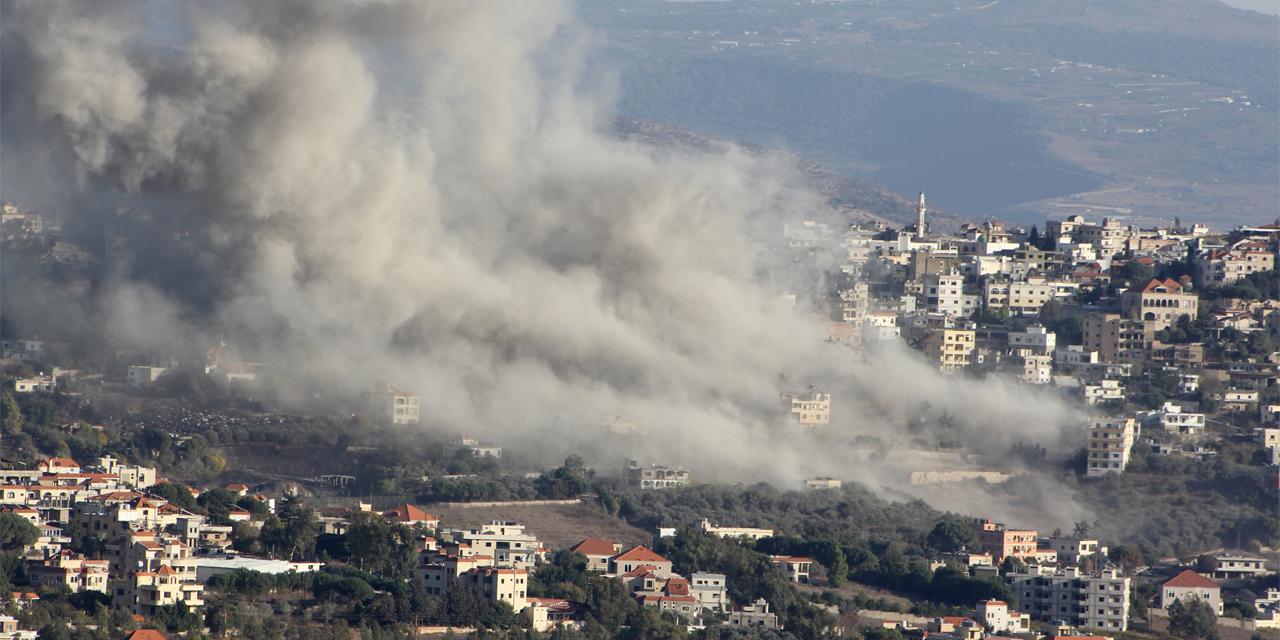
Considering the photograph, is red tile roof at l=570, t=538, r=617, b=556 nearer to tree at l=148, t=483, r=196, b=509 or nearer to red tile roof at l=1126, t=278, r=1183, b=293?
tree at l=148, t=483, r=196, b=509

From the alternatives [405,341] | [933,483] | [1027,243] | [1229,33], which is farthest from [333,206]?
[1229,33]

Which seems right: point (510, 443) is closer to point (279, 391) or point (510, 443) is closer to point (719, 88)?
point (279, 391)

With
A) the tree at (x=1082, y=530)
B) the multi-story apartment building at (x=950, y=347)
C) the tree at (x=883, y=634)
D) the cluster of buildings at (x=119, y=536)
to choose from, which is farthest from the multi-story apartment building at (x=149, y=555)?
the multi-story apartment building at (x=950, y=347)

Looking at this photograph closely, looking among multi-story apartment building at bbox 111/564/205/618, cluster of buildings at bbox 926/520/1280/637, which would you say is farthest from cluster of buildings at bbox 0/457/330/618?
cluster of buildings at bbox 926/520/1280/637

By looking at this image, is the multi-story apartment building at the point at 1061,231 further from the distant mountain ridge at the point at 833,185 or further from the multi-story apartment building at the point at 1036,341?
the distant mountain ridge at the point at 833,185

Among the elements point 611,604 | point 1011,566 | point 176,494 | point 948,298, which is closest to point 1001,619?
point 1011,566
